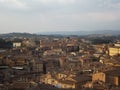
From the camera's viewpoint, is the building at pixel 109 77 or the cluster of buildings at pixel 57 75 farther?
the building at pixel 109 77

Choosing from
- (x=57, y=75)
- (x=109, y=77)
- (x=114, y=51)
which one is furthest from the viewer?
(x=114, y=51)

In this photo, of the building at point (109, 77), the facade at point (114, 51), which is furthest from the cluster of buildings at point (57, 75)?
the facade at point (114, 51)

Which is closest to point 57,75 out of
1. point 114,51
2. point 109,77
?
point 109,77

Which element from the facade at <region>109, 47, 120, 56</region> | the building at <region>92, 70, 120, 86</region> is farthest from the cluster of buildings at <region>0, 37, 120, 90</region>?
the facade at <region>109, 47, 120, 56</region>

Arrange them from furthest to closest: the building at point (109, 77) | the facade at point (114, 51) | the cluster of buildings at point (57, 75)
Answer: the facade at point (114, 51) < the building at point (109, 77) < the cluster of buildings at point (57, 75)

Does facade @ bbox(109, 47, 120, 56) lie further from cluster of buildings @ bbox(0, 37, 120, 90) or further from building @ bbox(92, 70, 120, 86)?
building @ bbox(92, 70, 120, 86)

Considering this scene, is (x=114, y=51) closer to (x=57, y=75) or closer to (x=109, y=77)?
(x=57, y=75)

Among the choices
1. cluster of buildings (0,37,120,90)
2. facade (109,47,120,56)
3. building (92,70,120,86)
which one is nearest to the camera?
cluster of buildings (0,37,120,90)

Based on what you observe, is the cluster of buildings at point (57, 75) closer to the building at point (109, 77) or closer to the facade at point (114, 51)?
the building at point (109, 77)

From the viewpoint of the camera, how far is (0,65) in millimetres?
28062

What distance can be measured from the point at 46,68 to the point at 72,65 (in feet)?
11.0

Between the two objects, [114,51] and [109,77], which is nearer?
[109,77]

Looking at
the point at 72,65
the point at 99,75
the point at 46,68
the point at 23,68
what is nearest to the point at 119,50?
the point at 72,65

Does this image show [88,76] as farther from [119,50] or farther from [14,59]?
[119,50]
